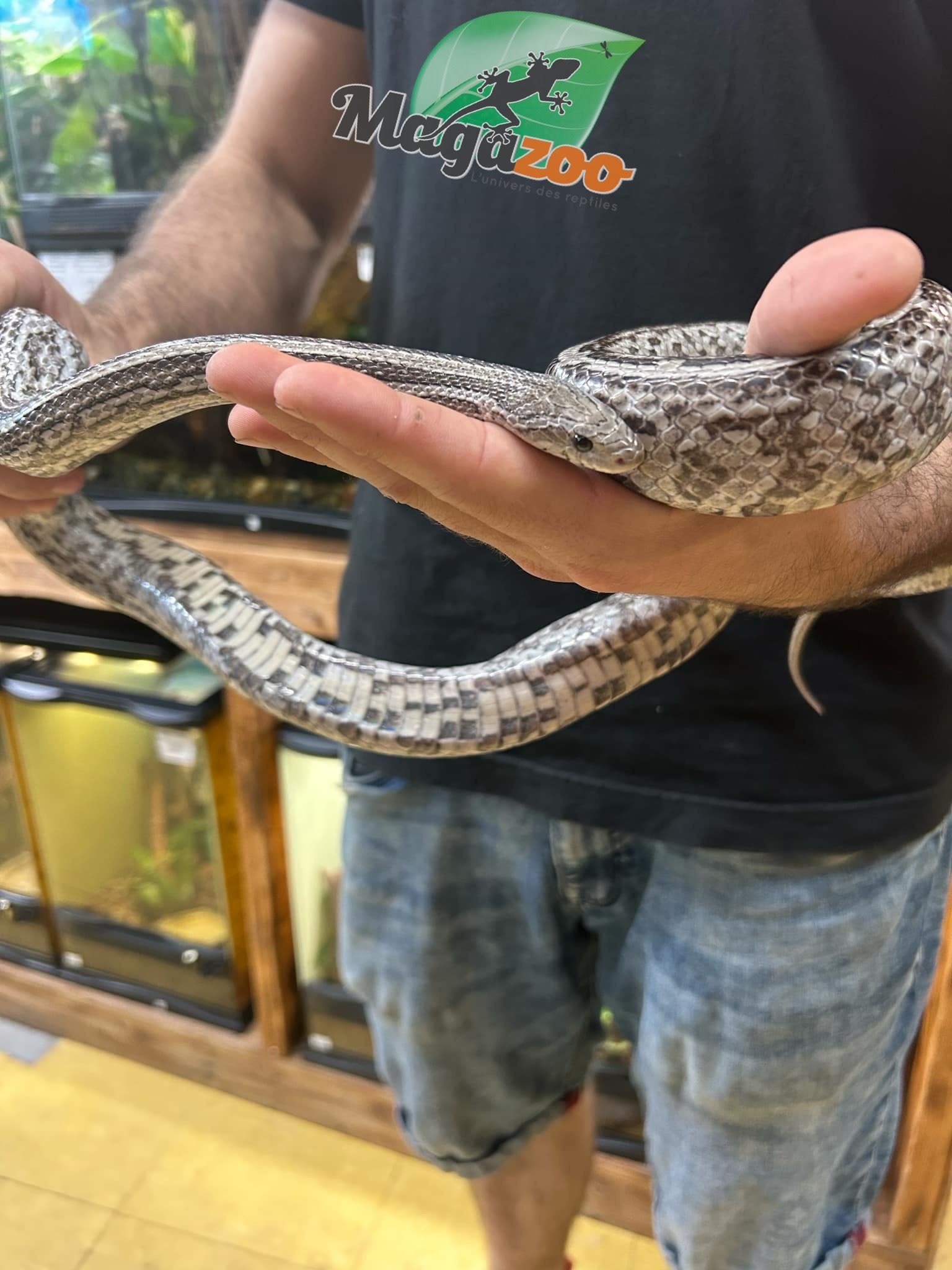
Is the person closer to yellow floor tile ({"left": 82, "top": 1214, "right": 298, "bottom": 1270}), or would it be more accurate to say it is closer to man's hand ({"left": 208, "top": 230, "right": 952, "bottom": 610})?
man's hand ({"left": 208, "top": 230, "right": 952, "bottom": 610})

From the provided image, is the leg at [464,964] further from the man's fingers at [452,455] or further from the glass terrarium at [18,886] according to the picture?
the glass terrarium at [18,886]

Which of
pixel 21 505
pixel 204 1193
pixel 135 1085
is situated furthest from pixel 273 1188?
pixel 21 505

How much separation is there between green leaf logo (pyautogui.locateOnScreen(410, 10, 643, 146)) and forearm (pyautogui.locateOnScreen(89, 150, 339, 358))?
28cm

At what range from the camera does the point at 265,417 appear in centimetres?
42

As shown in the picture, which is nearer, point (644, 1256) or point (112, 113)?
point (112, 113)

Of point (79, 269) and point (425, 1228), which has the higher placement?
point (79, 269)

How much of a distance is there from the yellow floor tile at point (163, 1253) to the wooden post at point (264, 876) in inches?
11.4

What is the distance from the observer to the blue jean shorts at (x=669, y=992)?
2.41 feet

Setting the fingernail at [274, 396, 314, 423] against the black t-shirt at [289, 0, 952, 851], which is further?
the black t-shirt at [289, 0, 952, 851]

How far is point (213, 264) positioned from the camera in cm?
75

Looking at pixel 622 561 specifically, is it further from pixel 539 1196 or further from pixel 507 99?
pixel 539 1196

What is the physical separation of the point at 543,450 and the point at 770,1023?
0.53 m

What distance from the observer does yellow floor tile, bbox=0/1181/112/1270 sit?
4.38ft

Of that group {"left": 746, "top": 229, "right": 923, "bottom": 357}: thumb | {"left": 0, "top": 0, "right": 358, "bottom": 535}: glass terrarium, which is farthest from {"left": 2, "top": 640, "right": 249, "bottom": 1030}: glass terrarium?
{"left": 746, "top": 229, "right": 923, "bottom": 357}: thumb
